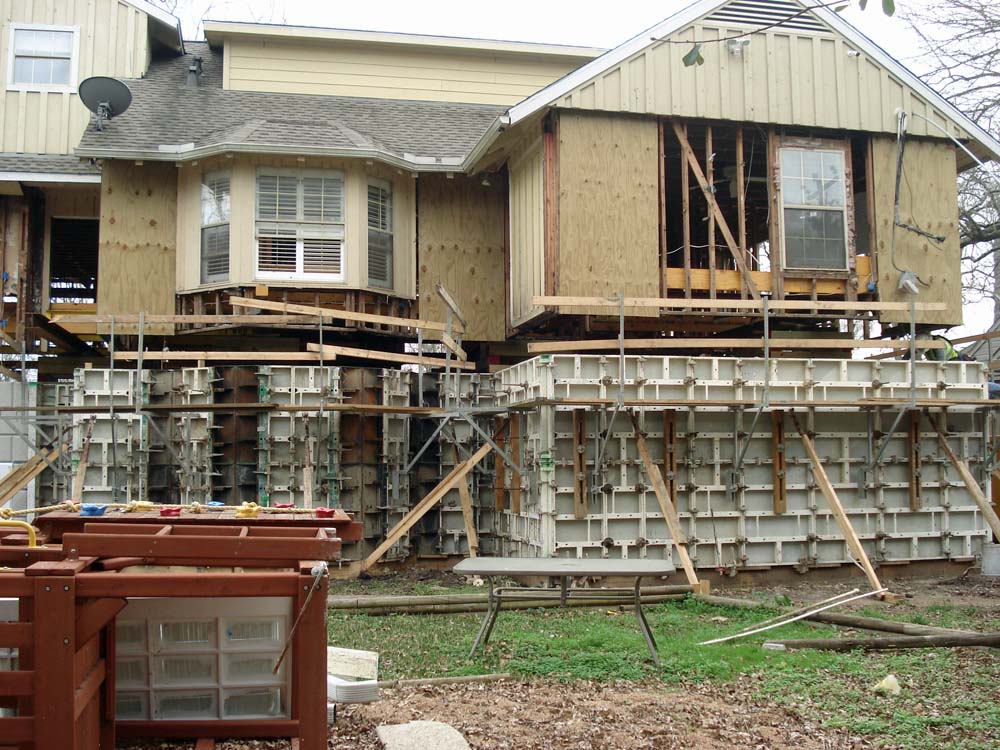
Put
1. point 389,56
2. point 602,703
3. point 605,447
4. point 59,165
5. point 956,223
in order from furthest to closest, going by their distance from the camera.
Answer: point 389,56 < point 59,165 < point 956,223 < point 605,447 < point 602,703

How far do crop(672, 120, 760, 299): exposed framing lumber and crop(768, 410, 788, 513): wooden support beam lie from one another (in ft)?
6.95

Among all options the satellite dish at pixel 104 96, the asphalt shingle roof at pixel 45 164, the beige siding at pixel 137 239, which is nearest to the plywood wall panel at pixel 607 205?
the beige siding at pixel 137 239

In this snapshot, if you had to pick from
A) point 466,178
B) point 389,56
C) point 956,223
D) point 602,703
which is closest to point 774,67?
point 956,223

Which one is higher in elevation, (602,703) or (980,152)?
(980,152)

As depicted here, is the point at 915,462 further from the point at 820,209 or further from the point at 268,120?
the point at 268,120

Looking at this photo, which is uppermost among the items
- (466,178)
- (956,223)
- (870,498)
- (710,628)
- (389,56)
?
(389,56)

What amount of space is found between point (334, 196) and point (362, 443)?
14.4 ft

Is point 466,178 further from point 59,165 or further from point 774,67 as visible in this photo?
point 59,165

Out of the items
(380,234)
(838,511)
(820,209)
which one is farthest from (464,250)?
(838,511)

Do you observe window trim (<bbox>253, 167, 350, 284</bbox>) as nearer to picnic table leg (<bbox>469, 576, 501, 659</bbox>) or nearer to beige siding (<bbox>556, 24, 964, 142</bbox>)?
beige siding (<bbox>556, 24, 964, 142</bbox>)

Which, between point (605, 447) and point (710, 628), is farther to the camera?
point (605, 447)

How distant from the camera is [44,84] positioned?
2014 cm

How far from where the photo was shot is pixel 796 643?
34.4 ft

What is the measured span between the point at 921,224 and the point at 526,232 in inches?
258
